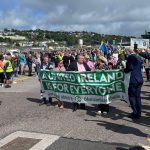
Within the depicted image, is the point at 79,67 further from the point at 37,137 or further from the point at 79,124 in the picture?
the point at 37,137

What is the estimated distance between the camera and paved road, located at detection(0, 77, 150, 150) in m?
8.88

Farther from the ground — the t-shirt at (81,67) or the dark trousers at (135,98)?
the t-shirt at (81,67)

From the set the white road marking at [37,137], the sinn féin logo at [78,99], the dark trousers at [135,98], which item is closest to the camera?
the white road marking at [37,137]

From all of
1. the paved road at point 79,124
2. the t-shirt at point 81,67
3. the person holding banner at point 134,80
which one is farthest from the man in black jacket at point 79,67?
the person holding banner at point 134,80

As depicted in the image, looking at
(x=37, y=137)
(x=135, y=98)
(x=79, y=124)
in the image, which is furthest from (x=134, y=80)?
(x=37, y=137)

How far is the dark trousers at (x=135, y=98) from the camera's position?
11.1 meters

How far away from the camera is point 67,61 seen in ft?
88.7

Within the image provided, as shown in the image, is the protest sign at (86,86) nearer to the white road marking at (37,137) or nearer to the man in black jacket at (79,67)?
the man in black jacket at (79,67)

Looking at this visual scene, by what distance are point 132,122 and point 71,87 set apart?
279cm

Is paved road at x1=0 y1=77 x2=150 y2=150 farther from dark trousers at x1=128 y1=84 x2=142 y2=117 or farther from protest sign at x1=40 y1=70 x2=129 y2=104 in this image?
protest sign at x1=40 y1=70 x2=129 y2=104

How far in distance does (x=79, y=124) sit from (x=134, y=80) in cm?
190

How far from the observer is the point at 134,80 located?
36.2ft

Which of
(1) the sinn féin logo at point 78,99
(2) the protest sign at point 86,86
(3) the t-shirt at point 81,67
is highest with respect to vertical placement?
(3) the t-shirt at point 81,67

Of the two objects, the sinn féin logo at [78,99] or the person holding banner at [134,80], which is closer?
the person holding banner at [134,80]
